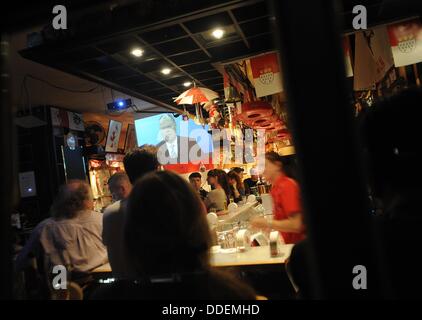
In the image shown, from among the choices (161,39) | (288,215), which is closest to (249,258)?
(288,215)

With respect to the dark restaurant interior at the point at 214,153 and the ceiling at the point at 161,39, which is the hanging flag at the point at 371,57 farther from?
the ceiling at the point at 161,39

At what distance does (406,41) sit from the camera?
191 inches

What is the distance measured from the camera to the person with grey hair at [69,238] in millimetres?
4254

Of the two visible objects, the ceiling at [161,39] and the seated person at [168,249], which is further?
the ceiling at [161,39]

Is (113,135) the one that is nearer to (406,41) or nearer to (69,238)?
(69,238)

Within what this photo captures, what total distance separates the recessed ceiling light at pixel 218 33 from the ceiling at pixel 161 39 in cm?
8

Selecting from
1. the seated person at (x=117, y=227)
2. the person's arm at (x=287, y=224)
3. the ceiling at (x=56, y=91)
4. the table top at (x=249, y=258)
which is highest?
the ceiling at (x=56, y=91)

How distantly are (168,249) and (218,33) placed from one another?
4724 millimetres

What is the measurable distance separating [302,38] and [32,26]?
1066mm

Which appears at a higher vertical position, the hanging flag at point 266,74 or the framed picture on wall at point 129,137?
the framed picture on wall at point 129,137

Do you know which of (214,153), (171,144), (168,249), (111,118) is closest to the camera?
(168,249)

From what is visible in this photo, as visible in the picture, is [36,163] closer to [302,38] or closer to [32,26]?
[32,26]

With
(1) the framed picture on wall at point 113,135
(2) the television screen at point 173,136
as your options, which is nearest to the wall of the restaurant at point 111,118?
(1) the framed picture on wall at point 113,135

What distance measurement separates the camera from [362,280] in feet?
2.98
